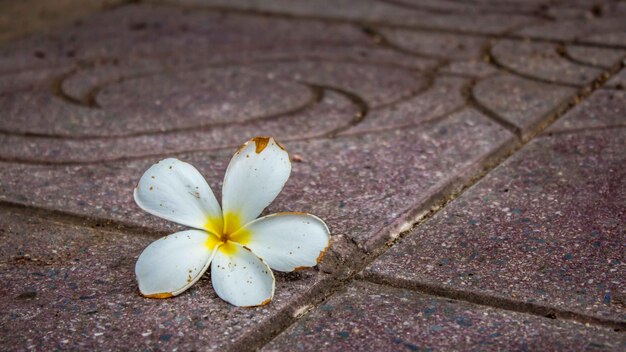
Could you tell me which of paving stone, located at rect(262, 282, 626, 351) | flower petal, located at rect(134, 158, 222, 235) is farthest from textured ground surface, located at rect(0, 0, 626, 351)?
flower petal, located at rect(134, 158, 222, 235)

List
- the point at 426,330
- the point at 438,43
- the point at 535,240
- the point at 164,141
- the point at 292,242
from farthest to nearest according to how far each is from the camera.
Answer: the point at 438,43 → the point at 164,141 → the point at 535,240 → the point at 292,242 → the point at 426,330

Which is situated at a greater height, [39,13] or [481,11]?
[481,11]

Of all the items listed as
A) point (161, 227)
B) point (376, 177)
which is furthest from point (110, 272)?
point (376, 177)

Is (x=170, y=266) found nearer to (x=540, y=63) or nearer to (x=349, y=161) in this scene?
(x=349, y=161)

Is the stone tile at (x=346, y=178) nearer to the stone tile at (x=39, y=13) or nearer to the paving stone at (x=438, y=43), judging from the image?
the paving stone at (x=438, y=43)

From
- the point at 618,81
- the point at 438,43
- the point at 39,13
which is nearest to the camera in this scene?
the point at 618,81

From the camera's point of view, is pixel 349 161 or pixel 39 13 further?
pixel 39 13

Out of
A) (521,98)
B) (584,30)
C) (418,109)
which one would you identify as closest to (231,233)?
(418,109)
